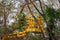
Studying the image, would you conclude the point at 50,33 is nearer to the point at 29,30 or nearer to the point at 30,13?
the point at 29,30

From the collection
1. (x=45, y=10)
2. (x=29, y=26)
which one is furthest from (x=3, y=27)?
(x=45, y=10)

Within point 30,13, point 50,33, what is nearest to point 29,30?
point 30,13

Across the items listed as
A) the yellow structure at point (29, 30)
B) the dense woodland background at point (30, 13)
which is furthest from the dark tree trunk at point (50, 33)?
the yellow structure at point (29, 30)

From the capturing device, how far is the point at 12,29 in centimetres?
350

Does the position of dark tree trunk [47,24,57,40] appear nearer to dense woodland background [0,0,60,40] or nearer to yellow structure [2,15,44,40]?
dense woodland background [0,0,60,40]

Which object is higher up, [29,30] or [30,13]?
[30,13]

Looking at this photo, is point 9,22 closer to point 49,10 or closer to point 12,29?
point 12,29

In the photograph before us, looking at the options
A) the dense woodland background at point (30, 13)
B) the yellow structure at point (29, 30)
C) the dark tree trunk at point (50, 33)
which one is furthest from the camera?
the yellow structure at point (29, 30)

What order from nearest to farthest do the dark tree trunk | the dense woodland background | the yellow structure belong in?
the dark tree trunk < the dense woodland background < the yellow structure

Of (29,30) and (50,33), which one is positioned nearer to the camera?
(50,33)

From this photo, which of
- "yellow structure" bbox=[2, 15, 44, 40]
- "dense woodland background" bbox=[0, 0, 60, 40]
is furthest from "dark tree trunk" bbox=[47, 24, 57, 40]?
"yellow structure" bbox=[2, 15, 44, 40]

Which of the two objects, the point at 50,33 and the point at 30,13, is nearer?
the point at 50,33

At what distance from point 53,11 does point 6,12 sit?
745 mm

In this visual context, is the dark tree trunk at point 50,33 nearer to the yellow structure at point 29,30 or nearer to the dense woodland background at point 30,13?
the dense woodland background at point 30,13
